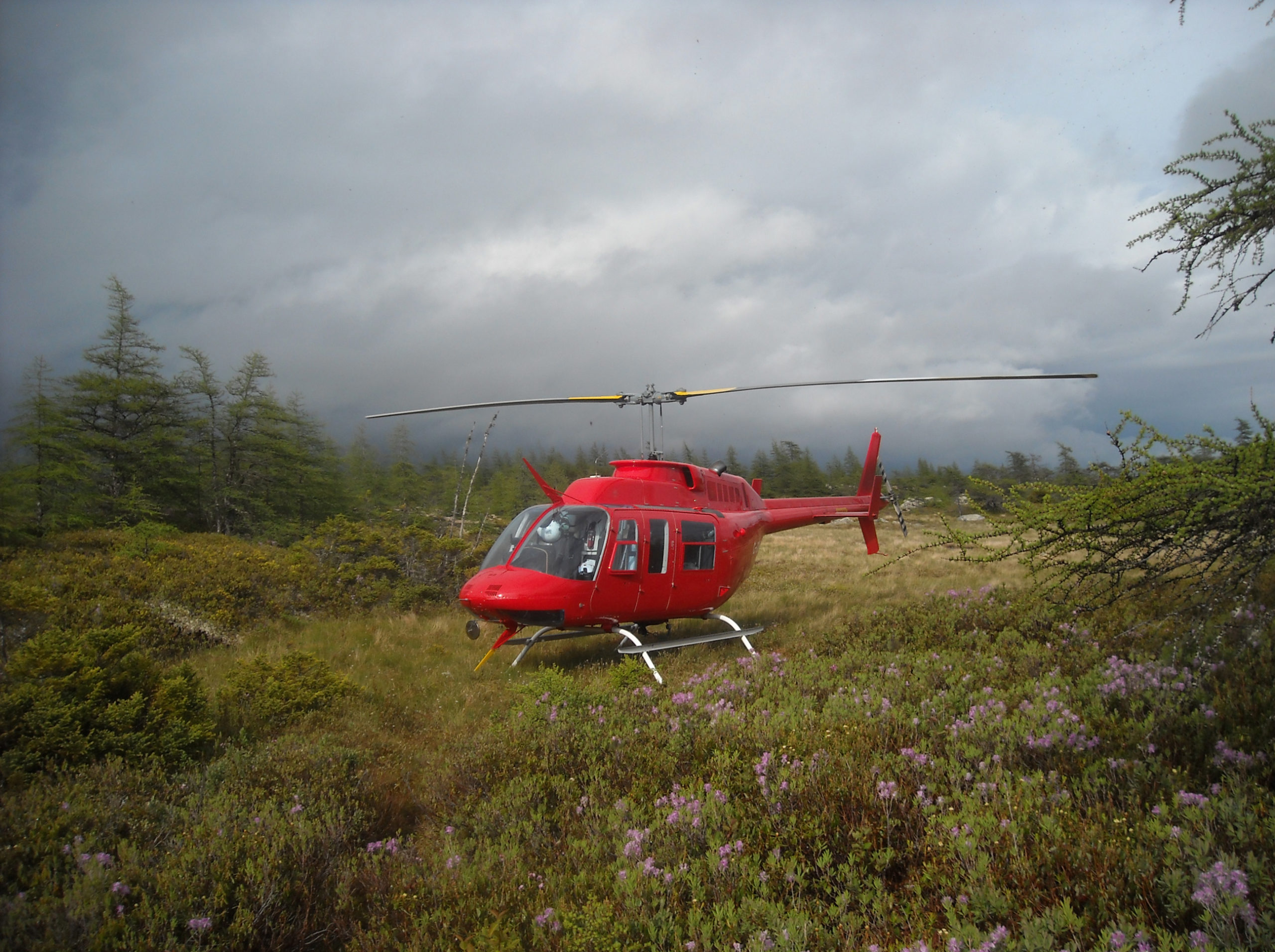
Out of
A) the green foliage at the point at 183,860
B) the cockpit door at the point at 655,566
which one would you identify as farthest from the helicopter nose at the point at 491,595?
the green foliage at the point at 183,860

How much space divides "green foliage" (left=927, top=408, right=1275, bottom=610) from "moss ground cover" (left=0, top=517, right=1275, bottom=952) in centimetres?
60

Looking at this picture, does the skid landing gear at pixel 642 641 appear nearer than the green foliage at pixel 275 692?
No

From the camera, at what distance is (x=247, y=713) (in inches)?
239

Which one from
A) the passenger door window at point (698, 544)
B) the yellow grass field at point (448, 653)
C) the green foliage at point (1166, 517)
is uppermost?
the green foliage at point (1166, 517)

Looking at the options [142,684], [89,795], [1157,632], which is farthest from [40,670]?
[1157,632]

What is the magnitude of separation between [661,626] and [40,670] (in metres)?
9.60

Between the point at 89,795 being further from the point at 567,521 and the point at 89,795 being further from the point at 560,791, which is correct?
the point at 567,521

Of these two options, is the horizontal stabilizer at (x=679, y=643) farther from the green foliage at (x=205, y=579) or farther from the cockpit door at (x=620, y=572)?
the green foliage at (x=205, y=579)

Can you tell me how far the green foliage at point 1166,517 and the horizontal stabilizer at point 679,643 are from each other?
4.25 metres

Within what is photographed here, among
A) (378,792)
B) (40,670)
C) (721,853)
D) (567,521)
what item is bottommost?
(378,792)

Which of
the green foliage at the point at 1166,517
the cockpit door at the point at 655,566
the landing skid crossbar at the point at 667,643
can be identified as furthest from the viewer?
the cockpit door at the point at 655,566

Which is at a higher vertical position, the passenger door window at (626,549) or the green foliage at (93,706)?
the passenger door window at (626,549)

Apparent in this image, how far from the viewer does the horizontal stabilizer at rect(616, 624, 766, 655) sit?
8.16m

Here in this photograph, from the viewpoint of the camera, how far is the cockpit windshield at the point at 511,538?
26.7 feet
